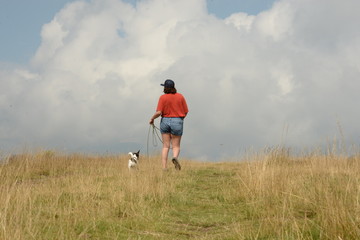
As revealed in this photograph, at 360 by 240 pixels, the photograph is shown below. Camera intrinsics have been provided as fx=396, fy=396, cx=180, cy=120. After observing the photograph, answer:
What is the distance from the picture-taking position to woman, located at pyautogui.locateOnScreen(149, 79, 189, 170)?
375 inches

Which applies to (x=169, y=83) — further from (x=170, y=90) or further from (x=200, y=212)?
(x=200, y=212)

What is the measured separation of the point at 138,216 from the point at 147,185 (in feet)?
5.27

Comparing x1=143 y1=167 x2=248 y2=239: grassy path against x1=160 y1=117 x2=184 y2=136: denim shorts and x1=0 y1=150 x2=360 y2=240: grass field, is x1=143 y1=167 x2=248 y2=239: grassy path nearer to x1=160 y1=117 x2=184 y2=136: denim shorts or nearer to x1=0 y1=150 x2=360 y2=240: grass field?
x1=0 y1=150 x2=360 y2=240: grass field

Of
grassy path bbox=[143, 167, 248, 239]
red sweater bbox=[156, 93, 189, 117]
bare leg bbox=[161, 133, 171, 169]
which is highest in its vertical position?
Result: red sweater bbox=[156, 93, 189, 117]

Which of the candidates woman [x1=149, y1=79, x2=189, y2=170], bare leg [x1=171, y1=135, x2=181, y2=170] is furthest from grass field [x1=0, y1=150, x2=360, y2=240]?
woman [x1=149, y1=79, x2=189, y2=170]

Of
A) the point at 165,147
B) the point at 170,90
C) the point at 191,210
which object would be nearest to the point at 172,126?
the point at 165,147

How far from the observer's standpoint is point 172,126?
9469 millimetres

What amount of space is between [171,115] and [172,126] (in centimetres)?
28

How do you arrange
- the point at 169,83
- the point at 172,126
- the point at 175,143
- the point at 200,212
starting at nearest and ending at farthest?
the point at 200,212 < the point at 172,126 < the point at 169,83 < the point at 175,143

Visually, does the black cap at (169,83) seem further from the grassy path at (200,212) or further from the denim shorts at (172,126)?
the grassy path at (200,212)

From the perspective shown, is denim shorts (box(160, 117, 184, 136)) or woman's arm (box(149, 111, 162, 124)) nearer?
denim shorts (box(160, 117, 184, 136))

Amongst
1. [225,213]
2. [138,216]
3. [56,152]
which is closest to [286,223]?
[225,213]

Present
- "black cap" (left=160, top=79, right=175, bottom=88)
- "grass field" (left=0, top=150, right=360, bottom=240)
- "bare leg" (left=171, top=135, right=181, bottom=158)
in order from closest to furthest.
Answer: "grass field" (left=0, top=150, right=360, bottom=240) → "black cap" (left=160, top=79, right=175, bottom=88) → "bare leg" (left=171, top=135, right=181, bottom=158)

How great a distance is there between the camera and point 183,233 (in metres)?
4.48
